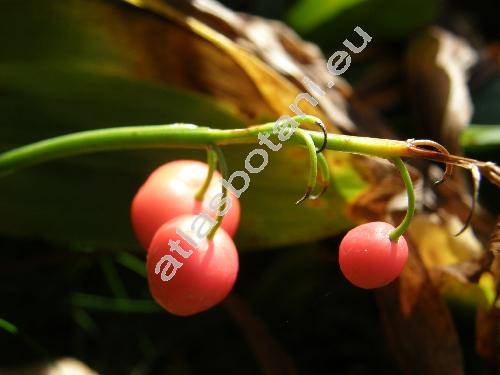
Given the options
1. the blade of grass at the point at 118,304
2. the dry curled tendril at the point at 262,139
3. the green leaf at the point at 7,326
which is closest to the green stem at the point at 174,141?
the dry curled tendril at the point at 262,139

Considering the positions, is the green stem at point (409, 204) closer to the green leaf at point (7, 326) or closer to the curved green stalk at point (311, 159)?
the curved green stalk at point (311, 159)

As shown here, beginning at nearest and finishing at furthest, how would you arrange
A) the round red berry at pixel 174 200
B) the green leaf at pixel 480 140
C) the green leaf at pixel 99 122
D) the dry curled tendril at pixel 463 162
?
1. the dry curled tendril at pixel 463 162
2. the round red berry at pixel 174 200
3. the green leaf at pixel 99 122
4. the green leaf at pixel 480 140

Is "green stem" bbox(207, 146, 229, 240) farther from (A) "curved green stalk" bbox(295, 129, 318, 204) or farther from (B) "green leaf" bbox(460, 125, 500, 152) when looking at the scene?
(B) "green leaf" bbox(460, 125, 500, 152)

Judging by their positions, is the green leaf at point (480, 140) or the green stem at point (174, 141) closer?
the green stem at point (174, 141)

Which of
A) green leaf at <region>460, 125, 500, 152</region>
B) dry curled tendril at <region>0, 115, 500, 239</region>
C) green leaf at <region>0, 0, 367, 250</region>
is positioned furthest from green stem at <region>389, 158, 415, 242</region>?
green leaf at <region>460, 125, 500, 152</region>

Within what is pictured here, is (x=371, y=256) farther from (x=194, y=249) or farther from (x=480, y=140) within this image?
(x=480, y=140)

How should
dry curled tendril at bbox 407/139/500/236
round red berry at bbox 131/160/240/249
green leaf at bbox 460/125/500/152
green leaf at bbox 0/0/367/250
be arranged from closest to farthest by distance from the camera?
dry curled tendril at bbox 407/139/500/236 < round red berry at bbox 131/160/240/249 < green leaf at bbox 0/0/367/250 < green leaf at bbox 460/125/500/152

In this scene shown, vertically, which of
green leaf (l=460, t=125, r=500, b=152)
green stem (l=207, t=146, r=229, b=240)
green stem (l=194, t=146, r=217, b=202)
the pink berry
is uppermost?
green leaf (l=460, t=125, r=500, b=152)
